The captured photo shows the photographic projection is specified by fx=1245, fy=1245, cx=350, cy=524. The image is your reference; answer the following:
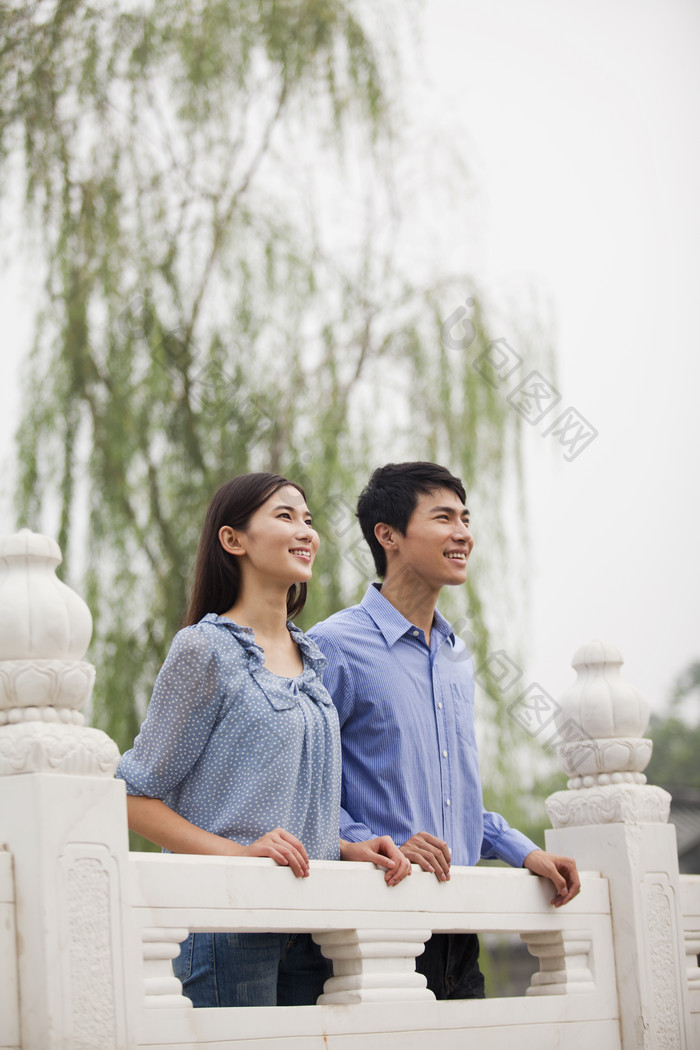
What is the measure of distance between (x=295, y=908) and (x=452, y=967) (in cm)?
77

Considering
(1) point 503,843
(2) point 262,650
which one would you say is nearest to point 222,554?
(2) point 262,650

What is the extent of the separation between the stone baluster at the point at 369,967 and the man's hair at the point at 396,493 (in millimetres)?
1052

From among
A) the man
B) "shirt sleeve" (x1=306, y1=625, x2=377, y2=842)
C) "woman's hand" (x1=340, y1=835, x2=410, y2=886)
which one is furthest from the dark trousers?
"woman's hand" (x1=340, y1=835, x2=410, y2=886)

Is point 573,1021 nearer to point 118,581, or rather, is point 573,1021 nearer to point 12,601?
point 12,601

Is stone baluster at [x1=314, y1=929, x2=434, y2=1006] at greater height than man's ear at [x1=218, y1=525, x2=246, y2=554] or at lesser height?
lesser

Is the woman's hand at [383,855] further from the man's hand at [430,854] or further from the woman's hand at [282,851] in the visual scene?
the woman's hand at [282,851]

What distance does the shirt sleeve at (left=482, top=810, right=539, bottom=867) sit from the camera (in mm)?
3131

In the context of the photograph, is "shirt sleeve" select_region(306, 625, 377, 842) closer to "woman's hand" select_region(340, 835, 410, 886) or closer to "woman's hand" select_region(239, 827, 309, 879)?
"woman's hand" select_region(340, 835, 410, 886)

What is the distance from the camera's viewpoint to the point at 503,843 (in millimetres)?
3182

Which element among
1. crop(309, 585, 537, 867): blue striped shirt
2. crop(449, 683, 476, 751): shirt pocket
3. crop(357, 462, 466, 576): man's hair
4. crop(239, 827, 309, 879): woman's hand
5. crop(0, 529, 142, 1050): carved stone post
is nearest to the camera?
crop(0, 529, 142, 1050): carved stone post

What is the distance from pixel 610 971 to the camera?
125 inches

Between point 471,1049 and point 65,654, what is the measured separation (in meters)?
1.28

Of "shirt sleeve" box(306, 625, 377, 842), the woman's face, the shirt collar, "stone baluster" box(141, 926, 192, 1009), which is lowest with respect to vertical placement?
"stone baluster" box(141, 926, 192, 1009)

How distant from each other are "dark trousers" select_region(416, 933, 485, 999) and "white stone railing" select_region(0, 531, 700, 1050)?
16 centimetres
